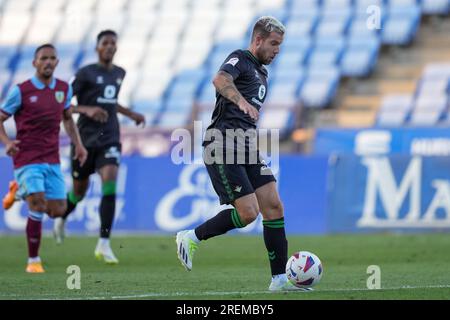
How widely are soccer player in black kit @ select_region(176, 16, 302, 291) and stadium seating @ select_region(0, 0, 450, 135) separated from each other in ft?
39.9

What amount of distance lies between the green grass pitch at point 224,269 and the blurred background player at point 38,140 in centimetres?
68

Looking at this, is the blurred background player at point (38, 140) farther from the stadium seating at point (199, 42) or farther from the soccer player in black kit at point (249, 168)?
the stadium seating at point (199, 42)

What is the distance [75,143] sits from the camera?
12180mm

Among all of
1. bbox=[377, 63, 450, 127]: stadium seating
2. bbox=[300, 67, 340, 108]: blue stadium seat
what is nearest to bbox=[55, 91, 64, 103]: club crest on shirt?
bbox=[377, 63, 450, 127]: stadium seating

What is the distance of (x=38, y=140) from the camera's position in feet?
38.1

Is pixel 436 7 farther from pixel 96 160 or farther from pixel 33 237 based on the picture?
pixel 33 237

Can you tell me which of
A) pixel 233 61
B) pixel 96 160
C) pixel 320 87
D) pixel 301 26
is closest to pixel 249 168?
pixel 233 61

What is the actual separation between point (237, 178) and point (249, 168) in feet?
0.69

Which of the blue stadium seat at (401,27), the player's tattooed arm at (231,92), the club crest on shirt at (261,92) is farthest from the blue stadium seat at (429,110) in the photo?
the player's tattooed arm at (231,92)

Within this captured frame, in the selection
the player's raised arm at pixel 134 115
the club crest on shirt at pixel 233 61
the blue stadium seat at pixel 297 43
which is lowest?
the club crest on shirt at pixel 233 61

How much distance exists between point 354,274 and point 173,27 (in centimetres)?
1723

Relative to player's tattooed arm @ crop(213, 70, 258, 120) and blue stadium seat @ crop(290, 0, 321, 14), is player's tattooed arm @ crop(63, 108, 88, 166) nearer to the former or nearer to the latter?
player's tattooed arm @ crop(213, 70, 258, 120)

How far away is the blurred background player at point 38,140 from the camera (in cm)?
1148
